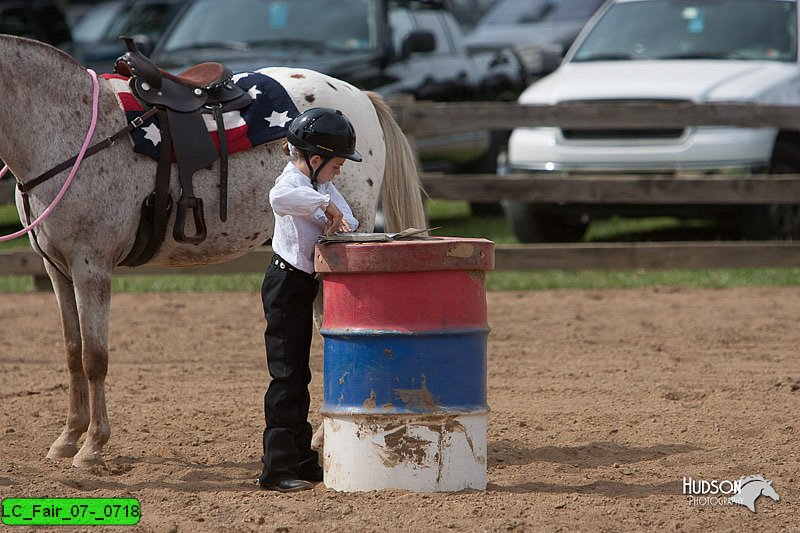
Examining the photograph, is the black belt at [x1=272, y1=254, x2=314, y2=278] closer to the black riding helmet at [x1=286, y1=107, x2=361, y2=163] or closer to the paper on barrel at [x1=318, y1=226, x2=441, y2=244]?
the paper on barrel at [x1=318, y1=226, x2=441, y2=244]

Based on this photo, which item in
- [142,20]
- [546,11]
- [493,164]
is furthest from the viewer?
[142,20]

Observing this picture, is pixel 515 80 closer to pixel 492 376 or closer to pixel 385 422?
pixel 492 376

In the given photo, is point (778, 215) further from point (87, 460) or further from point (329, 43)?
point (87, 460)

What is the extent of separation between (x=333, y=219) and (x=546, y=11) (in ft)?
45.7

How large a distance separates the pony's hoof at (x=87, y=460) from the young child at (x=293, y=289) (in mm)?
821

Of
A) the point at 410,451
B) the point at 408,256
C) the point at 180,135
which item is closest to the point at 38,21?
the point at 180,135

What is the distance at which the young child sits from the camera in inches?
186

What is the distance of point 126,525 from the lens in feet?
14.0

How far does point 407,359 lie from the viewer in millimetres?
4469

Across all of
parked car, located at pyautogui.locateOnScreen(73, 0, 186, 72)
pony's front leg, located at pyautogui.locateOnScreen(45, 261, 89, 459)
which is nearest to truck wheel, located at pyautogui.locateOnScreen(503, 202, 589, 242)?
pony's front leg, located at pyautogui.locateOnScreen(45, 261, 89, 459)

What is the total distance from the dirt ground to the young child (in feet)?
0.60

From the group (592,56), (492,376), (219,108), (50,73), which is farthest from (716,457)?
(592,56)

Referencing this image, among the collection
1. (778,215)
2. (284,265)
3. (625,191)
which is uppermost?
(625,191)

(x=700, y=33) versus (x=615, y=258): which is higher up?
(x=700, y=33)
